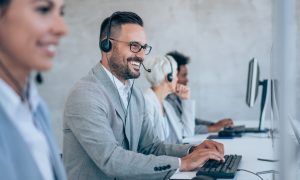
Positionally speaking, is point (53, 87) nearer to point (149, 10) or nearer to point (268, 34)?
point (149, 10)

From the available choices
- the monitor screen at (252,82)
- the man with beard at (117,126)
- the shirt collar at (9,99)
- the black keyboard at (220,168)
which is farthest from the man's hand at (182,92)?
the shirt collar at (9,99)

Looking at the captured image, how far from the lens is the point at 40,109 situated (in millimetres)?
1123

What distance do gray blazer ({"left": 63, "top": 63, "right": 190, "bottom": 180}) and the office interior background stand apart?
2.54 meters

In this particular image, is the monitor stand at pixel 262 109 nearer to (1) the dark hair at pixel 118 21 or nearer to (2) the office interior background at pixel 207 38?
(1) the dark hair at pixel 118 21

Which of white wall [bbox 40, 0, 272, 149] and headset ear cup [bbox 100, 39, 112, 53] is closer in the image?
headset ear cup [bbox 100, 39, 112, 53]

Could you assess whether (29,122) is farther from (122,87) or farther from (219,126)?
(219,126)

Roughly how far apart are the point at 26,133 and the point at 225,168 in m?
0.90

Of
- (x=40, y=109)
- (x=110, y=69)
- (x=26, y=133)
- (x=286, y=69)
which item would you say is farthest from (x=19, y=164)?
(x=110, y=69)

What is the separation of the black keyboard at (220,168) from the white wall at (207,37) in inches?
103

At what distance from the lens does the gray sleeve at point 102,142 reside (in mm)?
1564

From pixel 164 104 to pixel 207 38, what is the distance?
5.23 ft

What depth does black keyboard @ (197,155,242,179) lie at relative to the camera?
5.21 ft

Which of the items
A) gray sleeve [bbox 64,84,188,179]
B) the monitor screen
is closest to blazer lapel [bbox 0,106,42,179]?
gray sleeve [bbox 64,84,188,179]

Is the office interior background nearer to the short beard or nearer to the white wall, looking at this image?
the white wall
